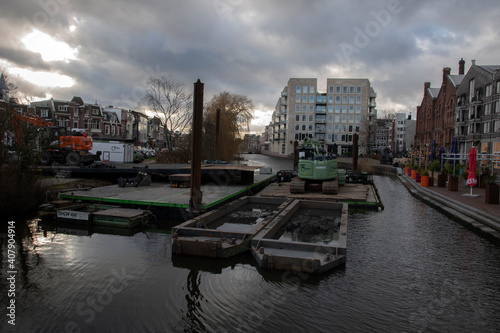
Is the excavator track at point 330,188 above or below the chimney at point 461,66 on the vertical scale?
below

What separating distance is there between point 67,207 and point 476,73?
50.6 m

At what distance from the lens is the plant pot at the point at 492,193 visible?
13.7 meters

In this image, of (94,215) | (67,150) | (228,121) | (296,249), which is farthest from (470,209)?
(228,121)

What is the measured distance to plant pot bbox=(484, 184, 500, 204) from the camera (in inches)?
539

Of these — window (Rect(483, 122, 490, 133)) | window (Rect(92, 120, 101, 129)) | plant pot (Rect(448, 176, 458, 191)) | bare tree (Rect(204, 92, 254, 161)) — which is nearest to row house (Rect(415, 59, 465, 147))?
window (Rect(483, 122, 490, 133))

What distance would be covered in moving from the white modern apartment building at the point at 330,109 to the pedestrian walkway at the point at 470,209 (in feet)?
225

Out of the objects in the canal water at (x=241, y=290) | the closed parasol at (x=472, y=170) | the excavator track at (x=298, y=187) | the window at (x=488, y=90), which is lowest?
the canal water at (x=241, y=290)

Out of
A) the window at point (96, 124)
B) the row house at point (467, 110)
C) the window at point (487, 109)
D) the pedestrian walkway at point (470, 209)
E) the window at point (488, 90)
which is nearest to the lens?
the pedestrian walkway at point (470, 209)

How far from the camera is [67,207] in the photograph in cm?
1288

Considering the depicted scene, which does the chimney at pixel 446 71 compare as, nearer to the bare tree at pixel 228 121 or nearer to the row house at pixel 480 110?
the row house at pixel 480 110

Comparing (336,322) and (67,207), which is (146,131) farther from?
(336,322)

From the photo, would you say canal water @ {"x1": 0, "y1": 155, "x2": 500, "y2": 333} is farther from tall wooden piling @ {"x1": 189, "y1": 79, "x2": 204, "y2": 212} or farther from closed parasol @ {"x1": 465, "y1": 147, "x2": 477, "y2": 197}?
closed parasol @ {"x1": 465, "y1": 147, "x2": 477, "y2": 197}

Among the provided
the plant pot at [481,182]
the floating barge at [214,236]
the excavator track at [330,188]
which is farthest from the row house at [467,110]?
the floating barge at [214,236]

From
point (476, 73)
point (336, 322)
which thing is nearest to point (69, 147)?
point (336, 322)
